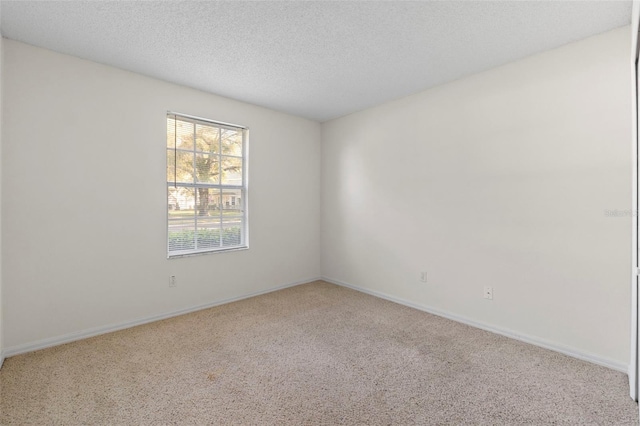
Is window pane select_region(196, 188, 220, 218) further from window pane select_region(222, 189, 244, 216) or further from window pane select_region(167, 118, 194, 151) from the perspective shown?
window pane select_region(167, 118, 194, 151)

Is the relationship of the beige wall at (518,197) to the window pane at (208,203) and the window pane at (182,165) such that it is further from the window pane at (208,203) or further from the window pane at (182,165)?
the window pane at (182,165)

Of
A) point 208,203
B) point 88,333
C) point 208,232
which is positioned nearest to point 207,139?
point 208,203

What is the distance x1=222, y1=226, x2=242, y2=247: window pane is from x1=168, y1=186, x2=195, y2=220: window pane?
1.57 feet

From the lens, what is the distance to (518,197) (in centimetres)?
269

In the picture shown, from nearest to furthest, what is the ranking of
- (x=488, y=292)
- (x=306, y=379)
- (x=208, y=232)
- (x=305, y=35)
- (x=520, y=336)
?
(x=306, y=379) < (x=305, y=35) < (x=520, y=336) < (x=488, y=292) < (x=208, y=232)

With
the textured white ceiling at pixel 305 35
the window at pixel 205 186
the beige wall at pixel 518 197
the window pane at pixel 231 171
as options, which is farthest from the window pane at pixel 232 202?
the beige wall at pixel 518 197

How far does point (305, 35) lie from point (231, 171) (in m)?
1.98

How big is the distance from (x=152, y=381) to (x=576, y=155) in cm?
359

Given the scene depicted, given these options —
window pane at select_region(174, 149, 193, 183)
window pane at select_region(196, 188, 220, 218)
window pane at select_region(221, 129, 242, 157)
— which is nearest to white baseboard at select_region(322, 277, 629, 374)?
window pane at select_region(196, 188, 220, 218)

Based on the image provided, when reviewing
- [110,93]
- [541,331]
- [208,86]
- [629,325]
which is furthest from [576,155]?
[110,93]

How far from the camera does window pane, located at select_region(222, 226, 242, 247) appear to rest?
12.2 feet

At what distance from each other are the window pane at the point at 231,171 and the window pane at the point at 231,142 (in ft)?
0.28

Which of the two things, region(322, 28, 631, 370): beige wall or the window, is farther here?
the window

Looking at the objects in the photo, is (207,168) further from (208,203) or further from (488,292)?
(488,292)
